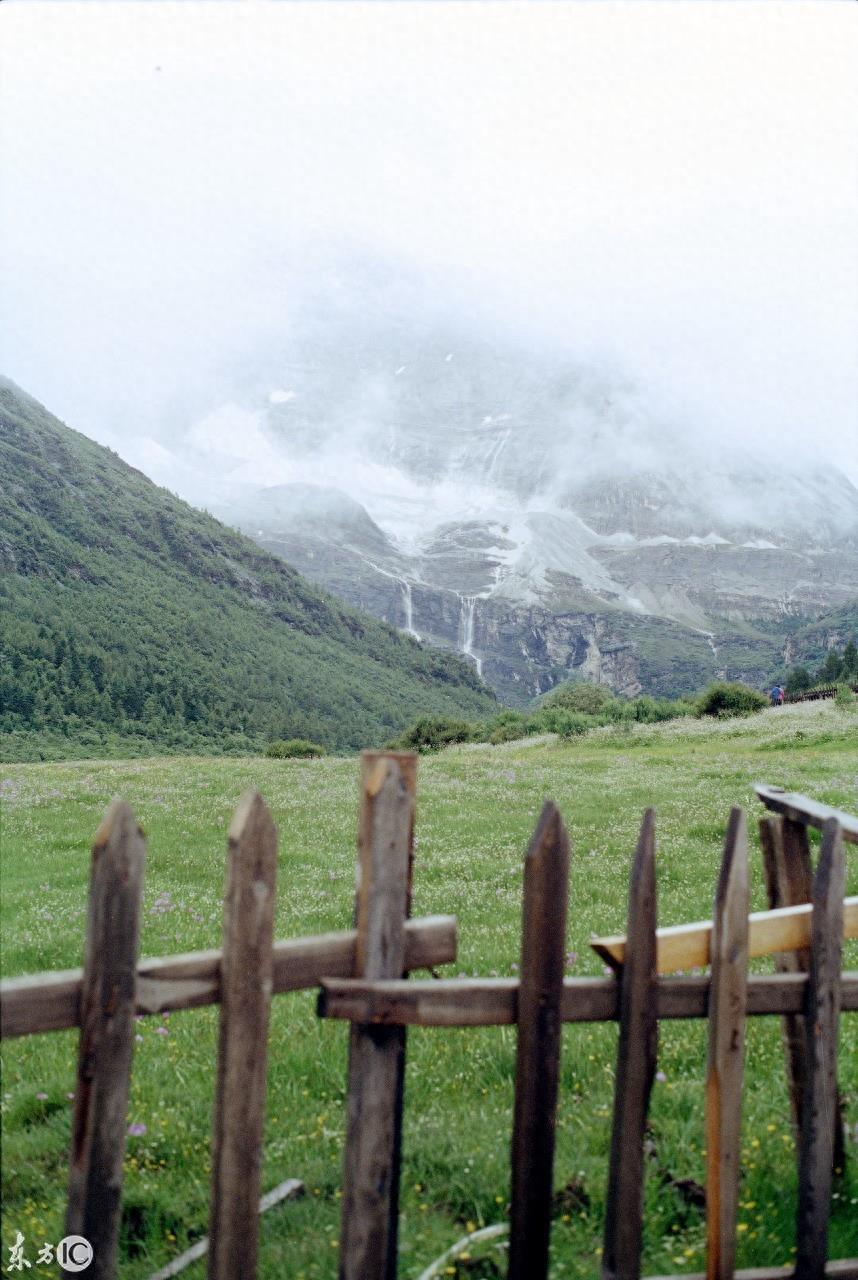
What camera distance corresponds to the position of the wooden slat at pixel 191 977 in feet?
10.5

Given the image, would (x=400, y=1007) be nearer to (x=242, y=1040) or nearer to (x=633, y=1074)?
(x=242, y=1040)

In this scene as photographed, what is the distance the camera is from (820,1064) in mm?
4012

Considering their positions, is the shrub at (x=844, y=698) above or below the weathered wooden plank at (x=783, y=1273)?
above

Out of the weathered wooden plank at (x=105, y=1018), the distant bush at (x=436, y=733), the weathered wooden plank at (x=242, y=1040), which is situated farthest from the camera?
the distant bush at (x=436, y=733)

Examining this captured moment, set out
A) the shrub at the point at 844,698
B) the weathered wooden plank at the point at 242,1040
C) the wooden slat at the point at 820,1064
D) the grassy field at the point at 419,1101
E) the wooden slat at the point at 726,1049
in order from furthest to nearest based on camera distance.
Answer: the shrub at the point at 844,698 → the grassy field at the point at 419,1101 → the wooden slat at the point at 820,1064 → the wooden slat at the point at 726,1049 → the weathered wooden plank at the point at 242,1040

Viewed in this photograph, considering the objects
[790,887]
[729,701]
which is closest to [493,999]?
[790,887]

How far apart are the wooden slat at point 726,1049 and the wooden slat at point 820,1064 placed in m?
0.38

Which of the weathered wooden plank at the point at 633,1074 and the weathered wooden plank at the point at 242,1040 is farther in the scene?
the weathered wooden plank at the point at 633,1074

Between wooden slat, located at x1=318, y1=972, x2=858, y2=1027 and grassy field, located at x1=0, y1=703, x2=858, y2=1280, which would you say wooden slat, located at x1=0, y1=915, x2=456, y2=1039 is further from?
grassy field, located at x1=0, y1=703, x2=858, y2=1280

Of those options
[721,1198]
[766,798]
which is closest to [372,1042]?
[721,1198]

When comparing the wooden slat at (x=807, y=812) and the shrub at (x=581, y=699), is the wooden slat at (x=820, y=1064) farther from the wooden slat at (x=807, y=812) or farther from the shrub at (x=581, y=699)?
the shrub at (x=581, y=699)

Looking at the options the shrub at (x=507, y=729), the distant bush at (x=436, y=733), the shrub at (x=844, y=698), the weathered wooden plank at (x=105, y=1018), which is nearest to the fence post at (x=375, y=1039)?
the weathered wooden plank at (x=105, y=1018)

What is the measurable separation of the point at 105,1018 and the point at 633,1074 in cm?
222

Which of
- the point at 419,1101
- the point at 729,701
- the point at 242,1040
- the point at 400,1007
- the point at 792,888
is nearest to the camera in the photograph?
the point at 242,1040
